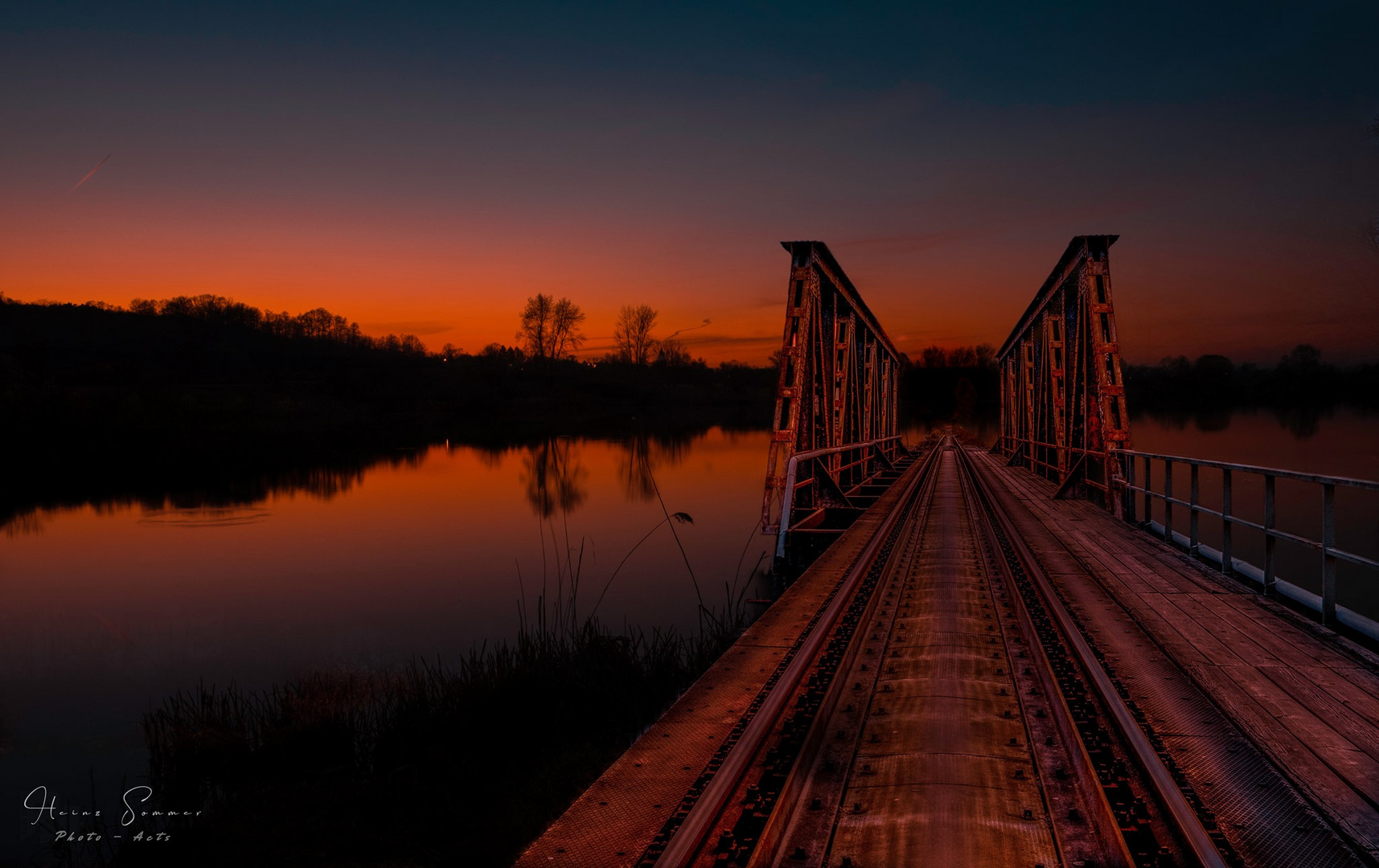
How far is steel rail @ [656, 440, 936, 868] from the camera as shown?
2.98 metres

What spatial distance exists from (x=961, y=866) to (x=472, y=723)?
4.89m

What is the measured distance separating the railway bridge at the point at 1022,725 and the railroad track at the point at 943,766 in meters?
0.01

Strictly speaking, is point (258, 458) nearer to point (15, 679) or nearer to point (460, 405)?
point (15, 679)

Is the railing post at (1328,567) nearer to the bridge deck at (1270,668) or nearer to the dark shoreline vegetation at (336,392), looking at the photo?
the bridge deck at (1270,668)

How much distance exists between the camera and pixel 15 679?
30.5 ft

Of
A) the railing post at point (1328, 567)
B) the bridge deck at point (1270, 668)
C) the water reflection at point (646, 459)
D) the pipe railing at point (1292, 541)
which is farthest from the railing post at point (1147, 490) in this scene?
the water reflection at point (646, 459)

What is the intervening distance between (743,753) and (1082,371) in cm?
1473

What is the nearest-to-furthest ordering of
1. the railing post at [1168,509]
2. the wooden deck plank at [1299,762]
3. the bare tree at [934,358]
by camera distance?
the wooden deck plank at [1299,762] → the railing post at [1168,509] → the bare tree at [934,358]

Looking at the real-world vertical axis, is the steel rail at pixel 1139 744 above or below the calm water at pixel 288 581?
above

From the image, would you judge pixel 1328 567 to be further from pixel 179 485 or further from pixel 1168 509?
pixel 179 485

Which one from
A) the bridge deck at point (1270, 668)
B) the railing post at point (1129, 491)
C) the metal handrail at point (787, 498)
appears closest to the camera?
the bridge deck at point (1270, 668)

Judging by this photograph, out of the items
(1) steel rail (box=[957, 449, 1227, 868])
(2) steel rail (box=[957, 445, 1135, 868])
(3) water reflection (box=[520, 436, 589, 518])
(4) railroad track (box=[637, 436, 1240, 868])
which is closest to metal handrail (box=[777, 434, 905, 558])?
(1) steel rail (box=[957, 449, 1227, 868])

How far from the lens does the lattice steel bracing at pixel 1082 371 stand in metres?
14.0

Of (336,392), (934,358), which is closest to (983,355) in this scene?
(934,358)
